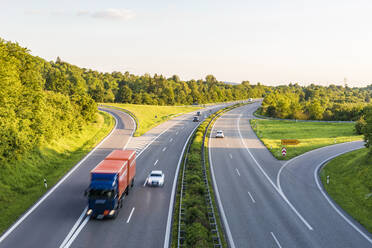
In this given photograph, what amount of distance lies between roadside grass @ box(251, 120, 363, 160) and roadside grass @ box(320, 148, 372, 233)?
291 inches

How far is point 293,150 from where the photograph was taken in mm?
45500

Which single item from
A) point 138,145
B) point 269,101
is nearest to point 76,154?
point 138,145

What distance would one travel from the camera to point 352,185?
2845 centimetres

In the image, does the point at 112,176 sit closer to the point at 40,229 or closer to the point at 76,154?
the point at 40,229

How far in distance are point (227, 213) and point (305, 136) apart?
43.5 meters

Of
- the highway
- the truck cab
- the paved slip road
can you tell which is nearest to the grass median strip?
the highway

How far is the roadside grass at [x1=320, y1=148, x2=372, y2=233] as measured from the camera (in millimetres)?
23041

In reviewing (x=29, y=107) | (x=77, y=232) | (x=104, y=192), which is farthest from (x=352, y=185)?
(x=29, y=107)

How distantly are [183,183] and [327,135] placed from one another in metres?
46.1

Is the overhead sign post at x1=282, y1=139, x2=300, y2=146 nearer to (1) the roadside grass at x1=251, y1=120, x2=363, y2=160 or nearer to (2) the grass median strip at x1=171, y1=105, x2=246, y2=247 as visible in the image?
(1) the roadside grass at x1=251, y1=120, x2=363, y2=160

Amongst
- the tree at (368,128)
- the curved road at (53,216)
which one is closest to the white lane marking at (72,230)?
the curved road at (53,216)

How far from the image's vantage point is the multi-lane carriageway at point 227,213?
1789 cm

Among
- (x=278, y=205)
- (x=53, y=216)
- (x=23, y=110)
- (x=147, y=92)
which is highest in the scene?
(x=147, y=92)

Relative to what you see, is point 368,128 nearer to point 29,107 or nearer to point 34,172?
point 34,172
